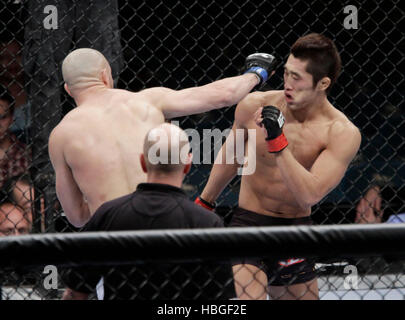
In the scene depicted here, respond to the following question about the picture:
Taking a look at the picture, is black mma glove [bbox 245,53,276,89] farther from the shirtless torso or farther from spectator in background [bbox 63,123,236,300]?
spectator in background [bbox 63,123,236,300]

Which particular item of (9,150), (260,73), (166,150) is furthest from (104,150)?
(9,150)

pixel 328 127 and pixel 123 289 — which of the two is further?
pixel 328 127

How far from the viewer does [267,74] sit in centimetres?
248

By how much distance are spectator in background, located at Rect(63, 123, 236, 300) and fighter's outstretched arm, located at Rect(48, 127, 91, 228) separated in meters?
0.49

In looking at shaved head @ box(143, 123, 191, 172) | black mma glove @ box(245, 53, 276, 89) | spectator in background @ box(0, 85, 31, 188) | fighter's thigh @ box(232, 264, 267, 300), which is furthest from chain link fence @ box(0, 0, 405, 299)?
shaved head @ box(143, 123, 191, 172)

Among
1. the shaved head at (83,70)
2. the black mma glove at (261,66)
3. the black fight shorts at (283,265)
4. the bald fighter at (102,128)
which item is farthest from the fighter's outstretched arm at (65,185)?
the black mma glove at (261,66)

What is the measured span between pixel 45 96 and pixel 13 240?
2042 mm

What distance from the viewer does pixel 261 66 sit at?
2.50 meters

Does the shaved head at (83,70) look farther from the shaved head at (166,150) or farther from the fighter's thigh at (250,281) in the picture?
the fighter's thigh at (250,281)

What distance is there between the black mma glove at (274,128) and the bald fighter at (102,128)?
0.43 ft

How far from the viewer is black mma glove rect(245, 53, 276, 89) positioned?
8.03 ft

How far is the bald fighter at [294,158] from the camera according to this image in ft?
7.64
